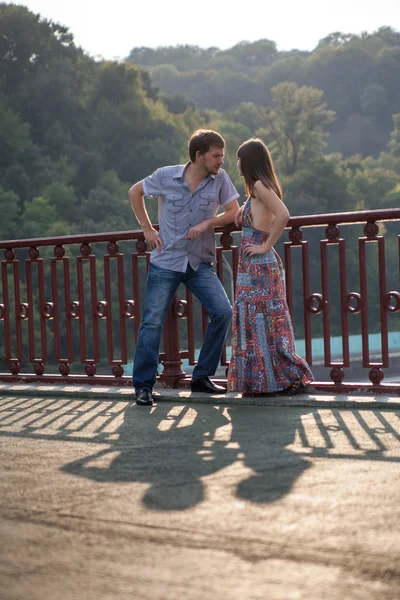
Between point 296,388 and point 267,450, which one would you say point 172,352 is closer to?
point 296,388

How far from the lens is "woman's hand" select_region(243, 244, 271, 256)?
5172mm

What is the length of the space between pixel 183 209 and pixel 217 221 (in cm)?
21

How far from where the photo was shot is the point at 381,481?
3064 millimetres

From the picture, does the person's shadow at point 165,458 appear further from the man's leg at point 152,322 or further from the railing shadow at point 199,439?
the man's leg at point 152,322

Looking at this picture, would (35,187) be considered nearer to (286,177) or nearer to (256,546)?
(286,177)

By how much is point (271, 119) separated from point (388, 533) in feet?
274

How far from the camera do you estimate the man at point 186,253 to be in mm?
5441

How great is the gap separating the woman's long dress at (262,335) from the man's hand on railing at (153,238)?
497 mm

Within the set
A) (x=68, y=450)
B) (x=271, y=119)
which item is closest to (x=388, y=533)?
(x=68, y=450)

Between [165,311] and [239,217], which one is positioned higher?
[239,217]

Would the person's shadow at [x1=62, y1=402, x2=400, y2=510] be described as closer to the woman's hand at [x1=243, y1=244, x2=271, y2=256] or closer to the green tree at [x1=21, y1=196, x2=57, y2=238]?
the woman's hand at [x1=243, y1=244, x2=271, y2=256]

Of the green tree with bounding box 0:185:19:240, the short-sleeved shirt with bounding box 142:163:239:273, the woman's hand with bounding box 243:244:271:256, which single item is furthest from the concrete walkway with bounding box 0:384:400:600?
the green tree with bounding box 0:185:19:240

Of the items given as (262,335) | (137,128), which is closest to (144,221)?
(262,335)

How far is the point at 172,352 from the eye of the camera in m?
6.05
